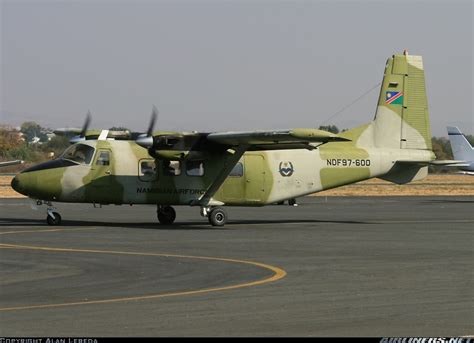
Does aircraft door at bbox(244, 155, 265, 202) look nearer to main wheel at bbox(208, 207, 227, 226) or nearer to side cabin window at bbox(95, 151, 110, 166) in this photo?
main wheel at bbox(208, 207, 227, 226)

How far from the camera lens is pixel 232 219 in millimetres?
36281

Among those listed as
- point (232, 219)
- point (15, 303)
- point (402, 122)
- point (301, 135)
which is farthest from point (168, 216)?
point (15, 303)

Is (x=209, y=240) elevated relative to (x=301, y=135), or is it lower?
lower

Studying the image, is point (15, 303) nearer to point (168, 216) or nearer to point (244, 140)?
point (244, 140)

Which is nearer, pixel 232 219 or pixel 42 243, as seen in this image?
pixel 42 243

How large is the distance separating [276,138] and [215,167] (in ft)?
11.2

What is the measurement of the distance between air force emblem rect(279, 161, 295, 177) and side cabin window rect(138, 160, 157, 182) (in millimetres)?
4668

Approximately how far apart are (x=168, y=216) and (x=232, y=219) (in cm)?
431

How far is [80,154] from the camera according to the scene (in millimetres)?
30875

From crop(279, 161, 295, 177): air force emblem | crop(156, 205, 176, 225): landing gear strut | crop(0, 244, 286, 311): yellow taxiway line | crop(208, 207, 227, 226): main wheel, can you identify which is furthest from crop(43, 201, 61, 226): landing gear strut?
crop(279, 161, 295, 177): air force emblem

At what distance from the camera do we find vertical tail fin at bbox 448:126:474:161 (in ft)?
206

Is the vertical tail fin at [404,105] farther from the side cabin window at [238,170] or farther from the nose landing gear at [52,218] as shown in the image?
the nose landing gear at [52,218]

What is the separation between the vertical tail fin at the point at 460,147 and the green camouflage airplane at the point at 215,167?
2849cm

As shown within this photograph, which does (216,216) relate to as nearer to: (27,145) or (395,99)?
(395,99)
